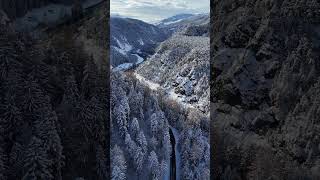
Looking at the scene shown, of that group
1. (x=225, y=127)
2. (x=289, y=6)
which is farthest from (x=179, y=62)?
(x=289, y=6)

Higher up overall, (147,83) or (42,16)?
(42,16)

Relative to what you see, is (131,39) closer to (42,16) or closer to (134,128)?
(134,128)

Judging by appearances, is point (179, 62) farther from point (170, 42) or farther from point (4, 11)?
point (4, 11)

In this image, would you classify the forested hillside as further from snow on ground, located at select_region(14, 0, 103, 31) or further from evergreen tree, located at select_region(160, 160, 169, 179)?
evergreen tree, located at select_region(160, 160, 169, 179)

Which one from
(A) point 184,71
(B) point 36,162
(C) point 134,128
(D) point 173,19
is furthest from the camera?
(D) point 173,19

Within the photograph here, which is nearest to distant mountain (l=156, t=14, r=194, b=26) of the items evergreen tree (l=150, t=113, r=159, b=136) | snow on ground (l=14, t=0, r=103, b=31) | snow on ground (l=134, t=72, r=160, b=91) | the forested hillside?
snow on ground (l=134, t=72, r=160, b=91)

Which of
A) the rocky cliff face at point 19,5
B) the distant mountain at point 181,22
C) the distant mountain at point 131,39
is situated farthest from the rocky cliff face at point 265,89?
the rocky cliff face at point 19,5

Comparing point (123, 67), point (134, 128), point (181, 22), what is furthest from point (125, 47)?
point (134, 128)
